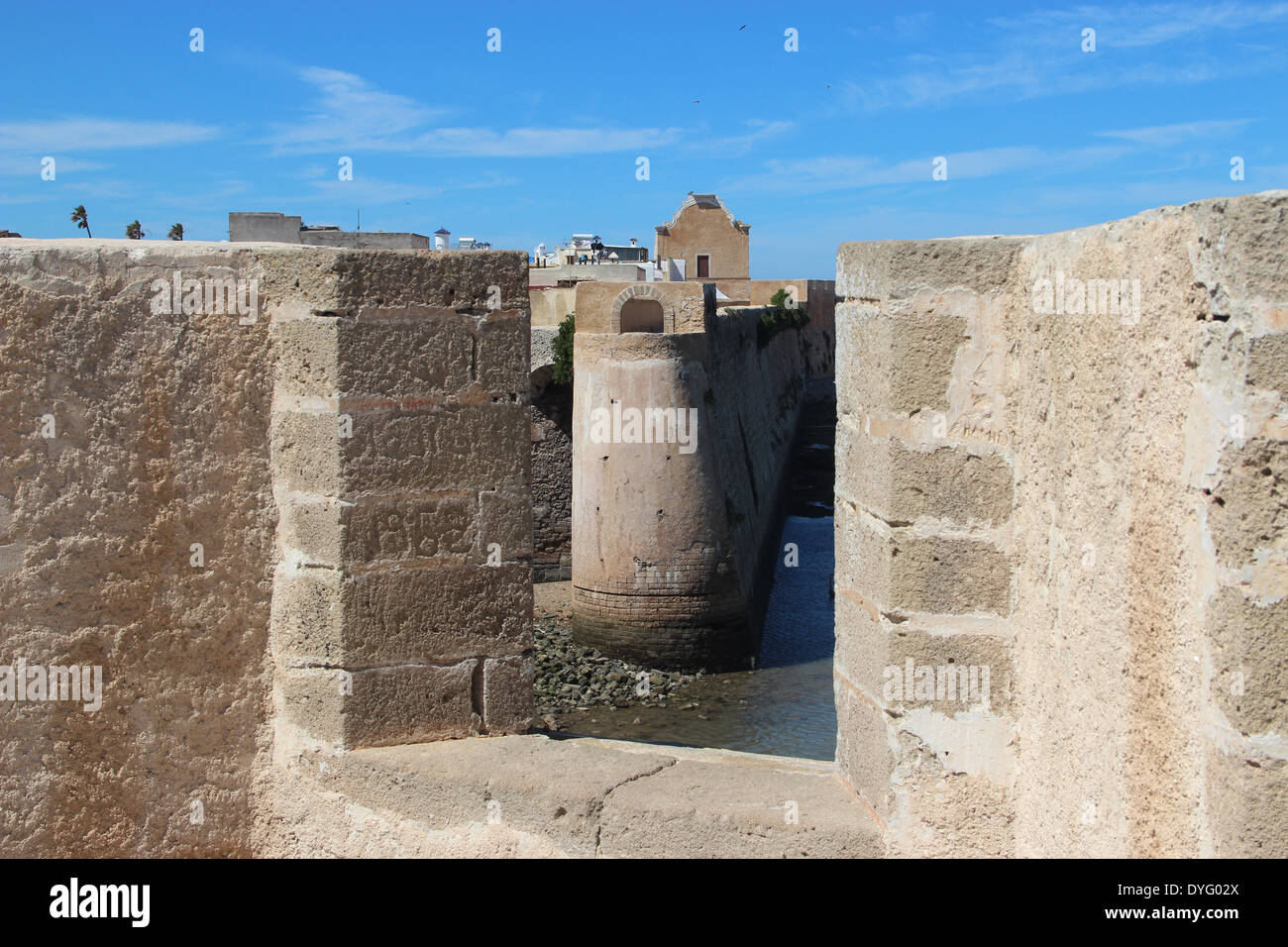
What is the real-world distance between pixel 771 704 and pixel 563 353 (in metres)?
6.24

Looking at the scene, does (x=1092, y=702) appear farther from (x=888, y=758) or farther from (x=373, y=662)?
(x=373, y=662)

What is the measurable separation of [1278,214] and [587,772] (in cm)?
184

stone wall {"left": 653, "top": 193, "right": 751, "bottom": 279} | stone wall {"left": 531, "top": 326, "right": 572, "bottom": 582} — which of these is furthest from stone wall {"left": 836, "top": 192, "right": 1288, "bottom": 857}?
Result: stone wall {"left": 653, "top": 193, "right": 751, "bottom": 279}

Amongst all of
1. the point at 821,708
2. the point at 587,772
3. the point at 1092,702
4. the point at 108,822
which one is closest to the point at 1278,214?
the point at 1092,702

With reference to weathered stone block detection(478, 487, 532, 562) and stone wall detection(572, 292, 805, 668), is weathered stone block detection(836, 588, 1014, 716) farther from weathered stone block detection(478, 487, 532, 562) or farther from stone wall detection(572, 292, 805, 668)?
stone wall detection(572, 292, 805, 668)

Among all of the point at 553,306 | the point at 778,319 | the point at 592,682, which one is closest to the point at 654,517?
the point at 592,682

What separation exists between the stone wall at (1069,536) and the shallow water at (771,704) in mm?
7476

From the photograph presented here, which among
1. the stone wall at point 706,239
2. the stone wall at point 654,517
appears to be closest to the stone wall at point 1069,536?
the stone wall at point 654,517

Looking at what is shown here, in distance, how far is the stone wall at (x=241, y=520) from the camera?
8.95ft

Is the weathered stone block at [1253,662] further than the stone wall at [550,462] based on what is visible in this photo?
No

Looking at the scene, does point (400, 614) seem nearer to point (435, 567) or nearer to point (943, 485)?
point (435, 567)

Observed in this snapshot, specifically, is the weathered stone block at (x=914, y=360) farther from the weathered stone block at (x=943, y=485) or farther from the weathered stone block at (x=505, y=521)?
the weathered stone block at (x=505, y=521)

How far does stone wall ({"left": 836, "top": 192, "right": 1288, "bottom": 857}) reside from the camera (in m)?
1.58

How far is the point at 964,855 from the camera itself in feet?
7.83
